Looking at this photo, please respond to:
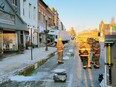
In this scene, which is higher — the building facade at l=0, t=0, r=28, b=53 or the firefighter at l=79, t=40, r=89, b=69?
the building facade at l=0, t=0, r=28, b=53

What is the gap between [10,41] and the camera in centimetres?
2644

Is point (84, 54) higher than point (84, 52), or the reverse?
point (84, 52)

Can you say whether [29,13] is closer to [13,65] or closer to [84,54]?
[13,65]

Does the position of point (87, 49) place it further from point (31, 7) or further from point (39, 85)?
point (31, 7)

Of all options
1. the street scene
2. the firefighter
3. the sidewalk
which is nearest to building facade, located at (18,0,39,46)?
the street scene

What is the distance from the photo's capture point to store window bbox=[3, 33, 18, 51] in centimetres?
2580

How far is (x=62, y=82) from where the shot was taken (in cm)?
1121

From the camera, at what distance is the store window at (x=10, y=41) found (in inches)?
1016

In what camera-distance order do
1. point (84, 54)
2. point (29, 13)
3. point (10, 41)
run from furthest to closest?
point (29, 13)
point (10, 41)
point (84, 54)

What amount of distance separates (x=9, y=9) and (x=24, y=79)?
12.9 m

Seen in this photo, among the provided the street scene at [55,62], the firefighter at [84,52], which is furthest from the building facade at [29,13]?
the firefighter at [84,52]

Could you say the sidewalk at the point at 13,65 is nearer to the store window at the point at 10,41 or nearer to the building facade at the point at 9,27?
the building facade at the point at 9,27

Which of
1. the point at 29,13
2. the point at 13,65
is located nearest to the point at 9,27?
the point at 13,65

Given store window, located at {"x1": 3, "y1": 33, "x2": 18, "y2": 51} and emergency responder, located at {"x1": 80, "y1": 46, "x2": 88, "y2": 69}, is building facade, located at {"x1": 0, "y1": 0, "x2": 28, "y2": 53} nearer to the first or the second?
store window, located at {"x1": 3, "y1": 33, "x2": 18, "y2": 51}
